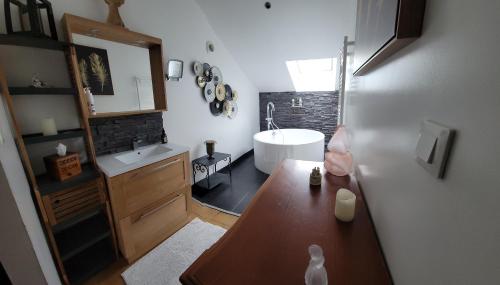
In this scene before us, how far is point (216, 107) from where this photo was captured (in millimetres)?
3174

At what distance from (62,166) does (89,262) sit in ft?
2.74

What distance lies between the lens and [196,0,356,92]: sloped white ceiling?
239cm

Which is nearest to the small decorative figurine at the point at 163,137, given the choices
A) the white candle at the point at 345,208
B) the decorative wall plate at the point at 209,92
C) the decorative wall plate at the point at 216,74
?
the decorative wall plate at the point at 209,92

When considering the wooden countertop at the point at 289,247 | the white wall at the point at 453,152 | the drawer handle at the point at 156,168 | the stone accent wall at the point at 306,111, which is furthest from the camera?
the stone accent wall at the point at 306,111

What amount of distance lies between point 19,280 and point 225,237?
1.31 m

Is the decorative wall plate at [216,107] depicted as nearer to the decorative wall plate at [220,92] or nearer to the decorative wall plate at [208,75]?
the decorative wall plate at [220,92]

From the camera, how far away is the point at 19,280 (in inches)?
43.3

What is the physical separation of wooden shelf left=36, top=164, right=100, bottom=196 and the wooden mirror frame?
1.43 ft

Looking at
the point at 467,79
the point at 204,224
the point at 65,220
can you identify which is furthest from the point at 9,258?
the point at 467,79

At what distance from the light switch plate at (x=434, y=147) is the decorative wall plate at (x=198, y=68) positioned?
8.80 ft

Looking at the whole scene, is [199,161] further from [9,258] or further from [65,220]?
[9,258]

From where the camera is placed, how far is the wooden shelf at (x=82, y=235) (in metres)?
1.42

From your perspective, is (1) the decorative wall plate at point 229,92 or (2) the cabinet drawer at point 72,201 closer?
(2) the cabinet drawer at point 72,201

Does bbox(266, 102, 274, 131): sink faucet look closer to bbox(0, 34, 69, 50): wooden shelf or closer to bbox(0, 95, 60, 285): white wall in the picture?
bbox(0, 34, 69, 50): wooden shelf
